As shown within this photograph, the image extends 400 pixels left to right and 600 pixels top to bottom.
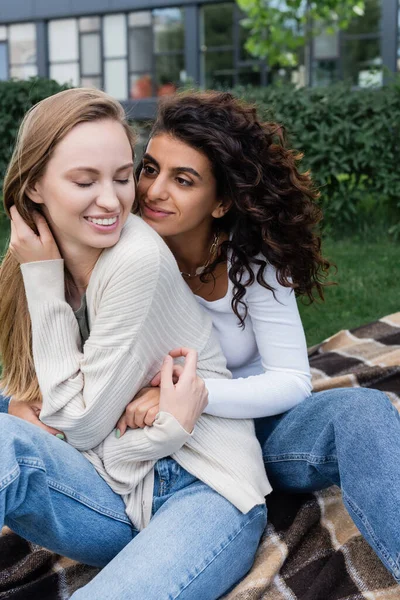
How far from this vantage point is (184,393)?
7.35ft

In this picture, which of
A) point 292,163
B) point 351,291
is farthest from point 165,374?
point 351,291

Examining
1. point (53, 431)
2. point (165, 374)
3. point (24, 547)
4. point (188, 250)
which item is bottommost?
point (24, 547)

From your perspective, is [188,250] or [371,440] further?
[188,250]

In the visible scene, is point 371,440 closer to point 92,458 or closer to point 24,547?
point 92,458

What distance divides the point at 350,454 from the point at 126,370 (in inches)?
27.9

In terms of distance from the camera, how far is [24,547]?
9.05 ft

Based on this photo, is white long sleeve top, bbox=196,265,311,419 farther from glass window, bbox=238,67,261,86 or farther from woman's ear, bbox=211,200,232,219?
glass window, bbox=238,67,261,86

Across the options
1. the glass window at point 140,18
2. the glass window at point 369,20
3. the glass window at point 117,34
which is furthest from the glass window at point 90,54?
the glass window at point 369,20

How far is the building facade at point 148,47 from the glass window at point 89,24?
0.09 ft

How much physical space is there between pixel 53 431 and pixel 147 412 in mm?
353

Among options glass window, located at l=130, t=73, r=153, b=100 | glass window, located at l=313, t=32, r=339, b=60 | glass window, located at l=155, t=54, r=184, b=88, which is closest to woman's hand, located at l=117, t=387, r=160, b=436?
glass window, located at l=313, t=32, r=339, b=60

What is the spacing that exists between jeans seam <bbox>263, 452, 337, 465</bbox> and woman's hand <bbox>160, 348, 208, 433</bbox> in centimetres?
41

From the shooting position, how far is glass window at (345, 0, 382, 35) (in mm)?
17625

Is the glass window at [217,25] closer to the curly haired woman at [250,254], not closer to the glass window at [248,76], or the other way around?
the glass window at [248,76]
